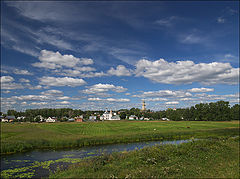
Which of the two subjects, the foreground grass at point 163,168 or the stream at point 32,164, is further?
the stream at point 32,164

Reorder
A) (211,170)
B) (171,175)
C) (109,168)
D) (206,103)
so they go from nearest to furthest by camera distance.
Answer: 1. (171,175)
2. (211,170)
3. (109,168)
4. (206,103)

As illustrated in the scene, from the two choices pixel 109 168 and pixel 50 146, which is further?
pixel 50 146

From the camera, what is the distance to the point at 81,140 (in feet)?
146

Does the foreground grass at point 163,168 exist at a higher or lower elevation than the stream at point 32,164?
higher

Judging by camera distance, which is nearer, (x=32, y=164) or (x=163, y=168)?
(x=163, y=168)

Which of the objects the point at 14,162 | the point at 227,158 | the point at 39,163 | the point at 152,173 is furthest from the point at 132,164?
the point at 14,162

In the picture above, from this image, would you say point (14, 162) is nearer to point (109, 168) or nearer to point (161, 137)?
point (109, 168)

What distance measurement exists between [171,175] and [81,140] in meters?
32.4

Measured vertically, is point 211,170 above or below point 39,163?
above

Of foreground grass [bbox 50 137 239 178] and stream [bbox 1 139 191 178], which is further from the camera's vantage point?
stream [bbox 1 139 191 178]

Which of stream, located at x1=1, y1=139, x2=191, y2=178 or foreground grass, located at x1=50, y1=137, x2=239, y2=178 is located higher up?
foreground grass, located at x1=50, y1=137, x2=239, y2=178

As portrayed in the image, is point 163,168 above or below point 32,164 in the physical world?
above

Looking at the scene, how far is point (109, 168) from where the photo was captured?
19750 mm

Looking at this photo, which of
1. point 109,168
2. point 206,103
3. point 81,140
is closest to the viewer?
point 109,168
